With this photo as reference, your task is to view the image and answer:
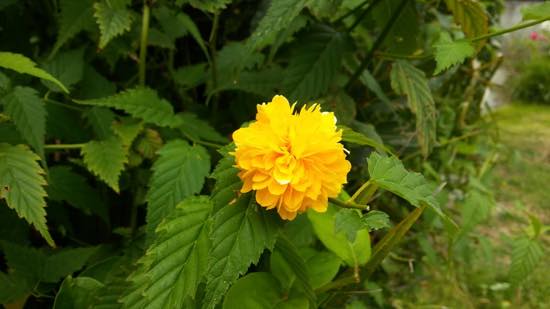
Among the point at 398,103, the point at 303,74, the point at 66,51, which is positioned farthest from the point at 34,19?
the point at 398,103

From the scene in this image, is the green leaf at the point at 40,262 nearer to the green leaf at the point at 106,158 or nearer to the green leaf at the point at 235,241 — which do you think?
the green leaf at the point at 106,158

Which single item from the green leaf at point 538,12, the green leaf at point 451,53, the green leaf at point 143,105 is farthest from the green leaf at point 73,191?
the green leaf at point 538,12

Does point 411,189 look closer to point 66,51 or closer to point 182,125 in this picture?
point 182,125

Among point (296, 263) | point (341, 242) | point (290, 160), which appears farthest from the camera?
point (341, 242)

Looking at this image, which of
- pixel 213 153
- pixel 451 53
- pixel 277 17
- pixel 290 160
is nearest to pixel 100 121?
pixel 213 153

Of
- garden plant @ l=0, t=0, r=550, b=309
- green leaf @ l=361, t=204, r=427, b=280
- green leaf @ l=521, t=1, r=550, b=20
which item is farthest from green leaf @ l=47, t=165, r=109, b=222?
green leaf @ l=521, t=1, r=550, b=20

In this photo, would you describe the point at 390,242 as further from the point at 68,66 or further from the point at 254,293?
the point at 68,66
